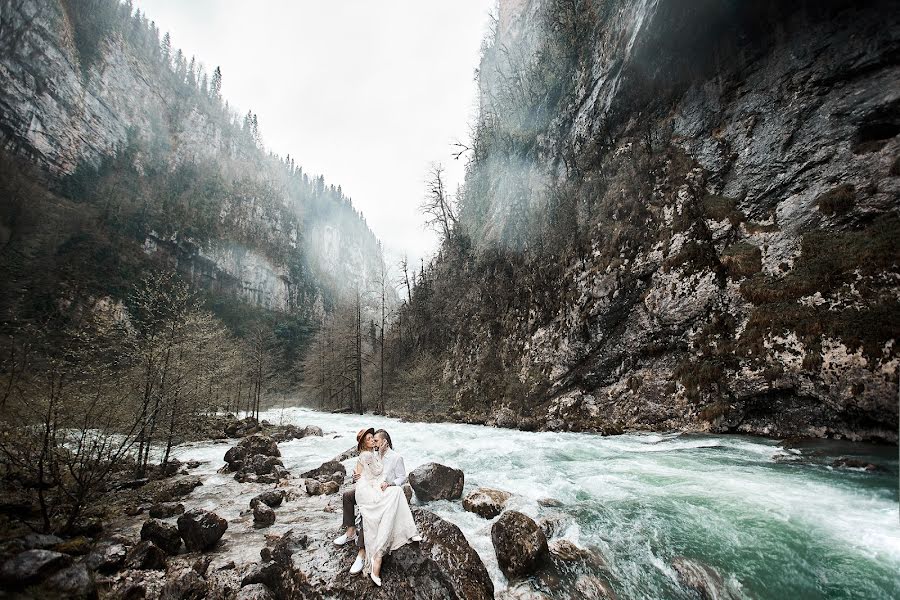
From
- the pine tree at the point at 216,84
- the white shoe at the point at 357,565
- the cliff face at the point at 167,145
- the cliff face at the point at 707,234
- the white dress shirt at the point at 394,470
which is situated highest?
the pine tree at the point at 216,84

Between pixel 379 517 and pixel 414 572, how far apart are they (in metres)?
0.76

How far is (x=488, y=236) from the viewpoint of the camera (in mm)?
33688

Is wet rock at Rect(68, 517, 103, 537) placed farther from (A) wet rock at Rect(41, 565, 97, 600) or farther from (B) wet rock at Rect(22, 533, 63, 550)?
(A) wet rock at Rect(41, 565, 97, 600)

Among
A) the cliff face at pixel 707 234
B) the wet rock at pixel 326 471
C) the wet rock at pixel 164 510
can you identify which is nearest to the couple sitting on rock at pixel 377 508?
the wet rock at pixel 164 510

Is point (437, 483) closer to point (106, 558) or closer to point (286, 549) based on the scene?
point (286, 549)

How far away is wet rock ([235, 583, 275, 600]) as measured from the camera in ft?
14.3

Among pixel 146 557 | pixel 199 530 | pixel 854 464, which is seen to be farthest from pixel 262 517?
pixel 854 464

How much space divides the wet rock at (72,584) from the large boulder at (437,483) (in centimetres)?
537

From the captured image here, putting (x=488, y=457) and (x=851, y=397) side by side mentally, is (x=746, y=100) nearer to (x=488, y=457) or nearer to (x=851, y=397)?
(x=851, y=397)

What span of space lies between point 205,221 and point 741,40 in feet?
354

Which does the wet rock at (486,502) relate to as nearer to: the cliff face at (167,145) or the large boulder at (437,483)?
the large boulder at (437,483)

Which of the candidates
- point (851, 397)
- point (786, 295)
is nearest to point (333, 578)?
point (851, 397)

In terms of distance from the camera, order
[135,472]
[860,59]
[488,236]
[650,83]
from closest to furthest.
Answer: [135,472]
[860,59]
[650,83]
[488,236]

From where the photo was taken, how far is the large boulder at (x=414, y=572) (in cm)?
407
